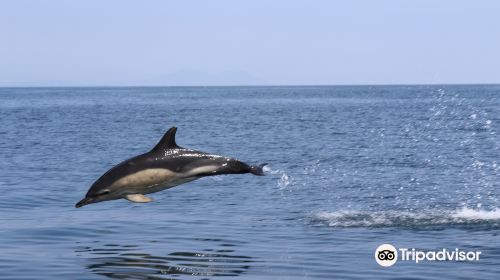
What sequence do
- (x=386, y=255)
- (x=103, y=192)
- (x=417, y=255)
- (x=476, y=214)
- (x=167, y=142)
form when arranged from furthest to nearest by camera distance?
(x=476, y=214) < (x=417, y=255) < (x=386, y=255) < (x=167, y=142) < (x=103, y=192)

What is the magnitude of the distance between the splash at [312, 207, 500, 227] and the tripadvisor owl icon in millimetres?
3756

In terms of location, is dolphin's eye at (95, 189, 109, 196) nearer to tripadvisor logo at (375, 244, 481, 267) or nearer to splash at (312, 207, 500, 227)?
tripadvisor logo at (375, 244, 481, 267)

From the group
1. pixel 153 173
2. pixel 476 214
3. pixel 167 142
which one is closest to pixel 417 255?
pixel 476 214

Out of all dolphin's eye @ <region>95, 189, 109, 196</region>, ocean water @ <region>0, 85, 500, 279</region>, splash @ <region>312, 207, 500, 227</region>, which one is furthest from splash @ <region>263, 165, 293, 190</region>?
dolphin's eye @ <region>95, 189, 109, 196</region>

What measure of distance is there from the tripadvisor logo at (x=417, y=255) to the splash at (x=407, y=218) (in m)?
3.91

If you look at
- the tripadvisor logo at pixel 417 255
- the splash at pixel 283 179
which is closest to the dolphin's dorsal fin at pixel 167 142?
the tripadvisor logo at pixel 417 255

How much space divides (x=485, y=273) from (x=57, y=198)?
16.6 m

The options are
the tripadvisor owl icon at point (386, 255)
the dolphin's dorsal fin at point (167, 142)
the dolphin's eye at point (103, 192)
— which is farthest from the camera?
the tripadvisor owl icon at point (386, 255)

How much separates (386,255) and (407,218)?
6.32 metres

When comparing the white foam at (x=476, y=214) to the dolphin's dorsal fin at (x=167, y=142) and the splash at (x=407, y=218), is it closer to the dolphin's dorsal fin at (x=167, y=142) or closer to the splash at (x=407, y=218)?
the splash at (x=407, y=218)

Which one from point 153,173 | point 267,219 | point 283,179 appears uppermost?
point 153,173

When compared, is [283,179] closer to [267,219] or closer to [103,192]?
[267,219]

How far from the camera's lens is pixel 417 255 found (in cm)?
1895

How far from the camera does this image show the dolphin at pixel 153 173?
1262cm
